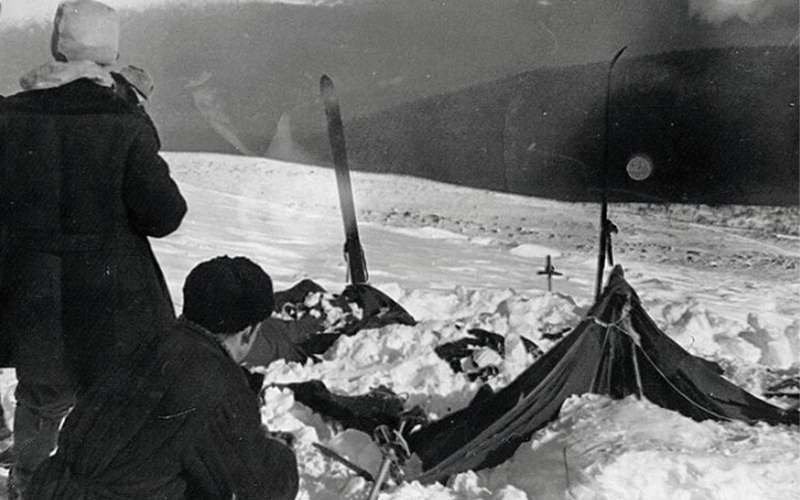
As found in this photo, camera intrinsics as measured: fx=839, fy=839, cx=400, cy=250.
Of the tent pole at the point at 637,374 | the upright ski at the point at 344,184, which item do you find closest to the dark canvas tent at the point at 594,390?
the tent pole at the point at 637,374

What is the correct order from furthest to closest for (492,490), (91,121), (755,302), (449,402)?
(755,302) < (449,402) < (492,490) < (91,121)

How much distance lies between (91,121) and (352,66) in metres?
3.26

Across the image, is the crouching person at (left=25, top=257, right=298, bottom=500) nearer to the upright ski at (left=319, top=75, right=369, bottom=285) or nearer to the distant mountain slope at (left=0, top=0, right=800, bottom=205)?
the upright ski at (left=319, top=75, right=369, bottom=285)

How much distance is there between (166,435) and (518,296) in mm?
2966

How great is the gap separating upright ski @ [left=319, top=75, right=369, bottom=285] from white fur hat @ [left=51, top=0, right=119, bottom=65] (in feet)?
8.19

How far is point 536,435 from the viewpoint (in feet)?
7.61

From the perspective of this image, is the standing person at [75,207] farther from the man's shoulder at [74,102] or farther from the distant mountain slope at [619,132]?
the distant mountain slope at [619,132]

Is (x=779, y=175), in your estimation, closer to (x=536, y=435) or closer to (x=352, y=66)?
(x=352, y=66)

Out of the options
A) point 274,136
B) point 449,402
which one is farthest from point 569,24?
point 449,402

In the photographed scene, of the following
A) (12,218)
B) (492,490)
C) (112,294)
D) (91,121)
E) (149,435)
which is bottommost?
(492,490)

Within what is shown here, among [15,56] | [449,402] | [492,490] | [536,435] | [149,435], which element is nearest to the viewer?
[149,435]

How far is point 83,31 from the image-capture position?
5.65 ft

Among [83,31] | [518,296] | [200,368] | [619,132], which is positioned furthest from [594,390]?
[619,132]

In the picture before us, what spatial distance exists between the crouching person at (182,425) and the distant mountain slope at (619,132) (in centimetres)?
369
